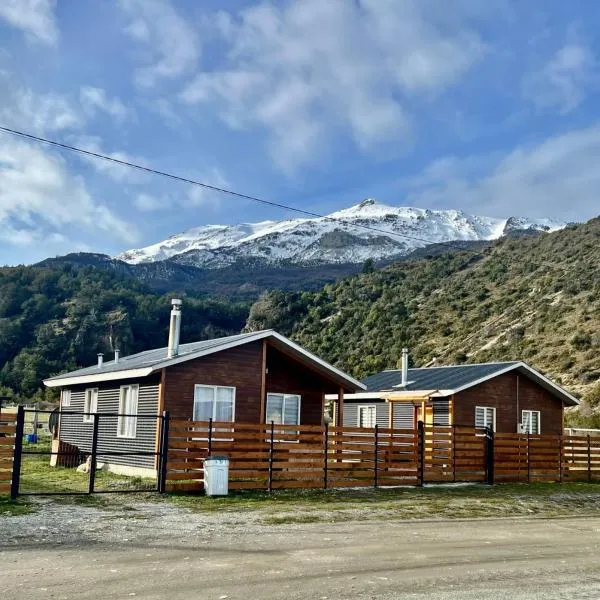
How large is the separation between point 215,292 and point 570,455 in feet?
429

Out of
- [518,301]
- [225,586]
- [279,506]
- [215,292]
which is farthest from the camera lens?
[215,292]

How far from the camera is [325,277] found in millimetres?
159000

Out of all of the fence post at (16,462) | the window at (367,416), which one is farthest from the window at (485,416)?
the fence post at (16,462)

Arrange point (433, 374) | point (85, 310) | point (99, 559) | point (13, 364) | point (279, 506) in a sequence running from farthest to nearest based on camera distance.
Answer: point (85, 310) < point (13, 364) < point (433, 374) < point (279, 506) < point (99, 559)

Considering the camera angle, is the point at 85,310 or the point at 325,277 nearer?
the point at 85,310

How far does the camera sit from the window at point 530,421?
28672 mm

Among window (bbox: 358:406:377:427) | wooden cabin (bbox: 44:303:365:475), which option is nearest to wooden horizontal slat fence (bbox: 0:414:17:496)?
wooden cabin (bbox: 44:303:365:475)

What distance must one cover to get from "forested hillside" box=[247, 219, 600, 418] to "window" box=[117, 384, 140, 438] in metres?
28.1

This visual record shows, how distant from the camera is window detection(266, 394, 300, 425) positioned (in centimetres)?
2331

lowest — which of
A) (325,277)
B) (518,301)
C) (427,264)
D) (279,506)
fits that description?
(279,506)

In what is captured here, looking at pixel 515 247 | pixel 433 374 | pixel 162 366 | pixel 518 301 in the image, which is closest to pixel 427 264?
pixel 515 247

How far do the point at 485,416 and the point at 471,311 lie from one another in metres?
39.1

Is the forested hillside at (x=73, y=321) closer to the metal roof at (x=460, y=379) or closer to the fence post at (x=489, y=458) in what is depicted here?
the metal roof at (x=460, y=379)

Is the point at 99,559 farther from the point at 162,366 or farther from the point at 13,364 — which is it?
the point at 13,364
